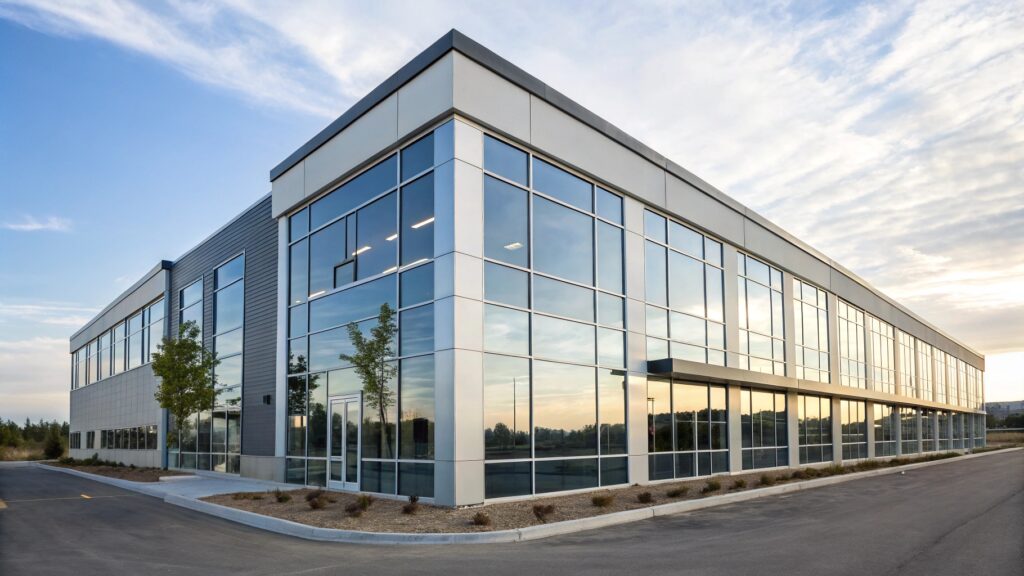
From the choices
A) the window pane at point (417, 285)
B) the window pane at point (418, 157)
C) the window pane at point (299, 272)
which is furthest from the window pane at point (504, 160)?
the window pane at point (299, 272)

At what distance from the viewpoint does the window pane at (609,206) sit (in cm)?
2056

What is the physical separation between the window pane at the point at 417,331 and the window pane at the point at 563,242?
123 inches

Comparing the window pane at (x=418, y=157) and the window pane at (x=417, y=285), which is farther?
the window pane at (x=418, y=157)

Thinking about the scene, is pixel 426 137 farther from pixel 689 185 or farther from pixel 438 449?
pixel 689 185

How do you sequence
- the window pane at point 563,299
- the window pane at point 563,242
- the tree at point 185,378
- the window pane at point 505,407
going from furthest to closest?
1. the tree at point 185,378
2. the window pane at point 563,242
3. the window pane at point 563,299
4. the window pane at point 505,407

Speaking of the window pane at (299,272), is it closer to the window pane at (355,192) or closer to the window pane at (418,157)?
the window pane at (355,192)

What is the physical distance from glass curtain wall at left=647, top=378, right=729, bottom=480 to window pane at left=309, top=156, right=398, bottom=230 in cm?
952

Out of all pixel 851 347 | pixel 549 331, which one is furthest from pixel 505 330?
pixel 851 347

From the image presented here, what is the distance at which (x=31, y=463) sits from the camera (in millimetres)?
48875

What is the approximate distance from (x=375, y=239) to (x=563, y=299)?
5145 mm

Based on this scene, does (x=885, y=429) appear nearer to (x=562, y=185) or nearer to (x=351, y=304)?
(x=562, y=185)

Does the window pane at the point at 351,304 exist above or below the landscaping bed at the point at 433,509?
above

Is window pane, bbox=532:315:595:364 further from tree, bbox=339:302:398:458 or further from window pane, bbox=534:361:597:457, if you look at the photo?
tree, bbox=339:302:398:458

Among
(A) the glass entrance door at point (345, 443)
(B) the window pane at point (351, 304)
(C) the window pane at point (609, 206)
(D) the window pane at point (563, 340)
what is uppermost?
(C) the window pane at point (609, 206)
